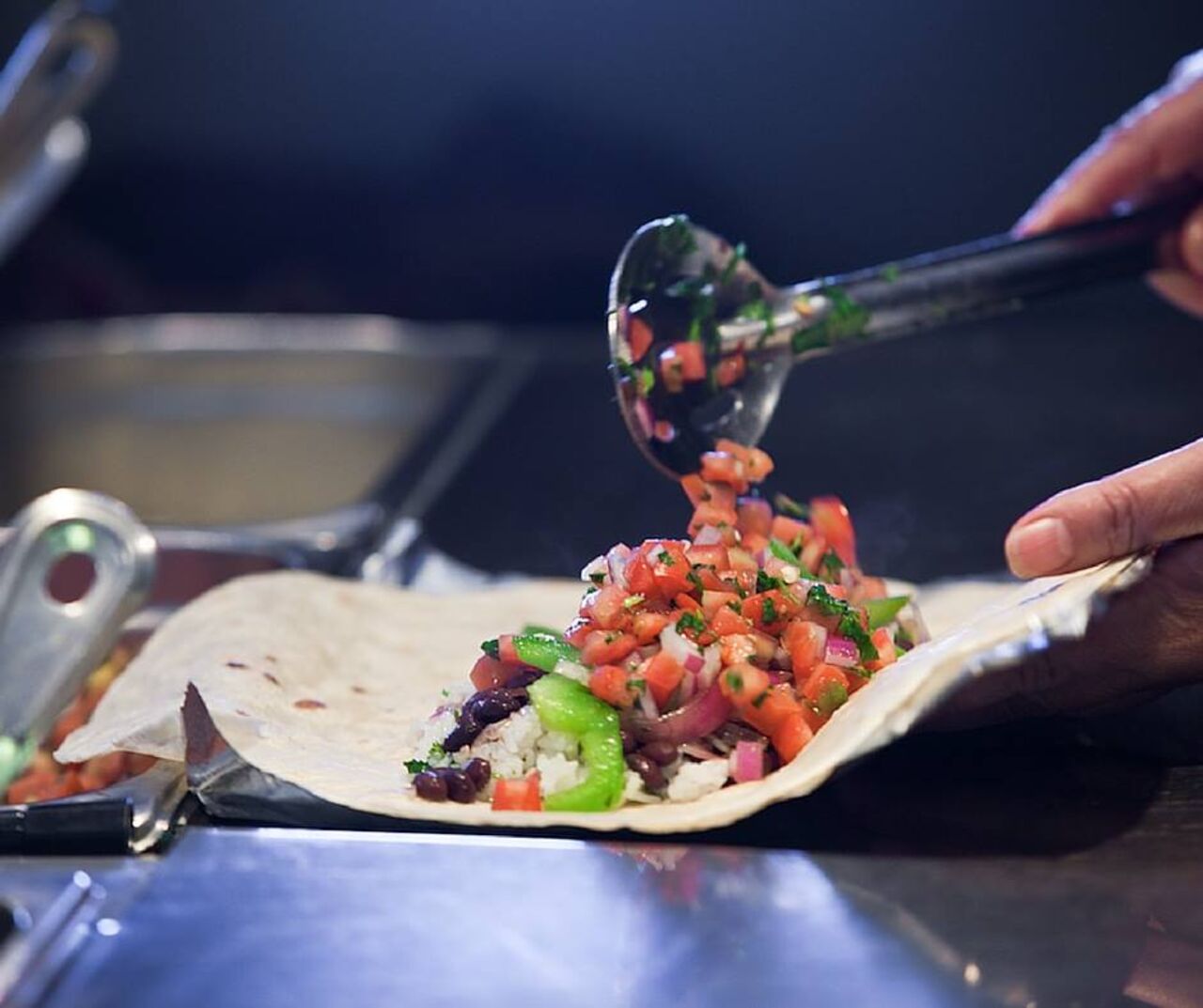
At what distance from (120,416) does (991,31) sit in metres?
2.80

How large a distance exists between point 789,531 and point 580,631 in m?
0.45

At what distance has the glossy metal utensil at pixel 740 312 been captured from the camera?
217 centimetres

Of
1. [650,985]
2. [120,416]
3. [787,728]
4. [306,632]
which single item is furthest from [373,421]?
[650,985]

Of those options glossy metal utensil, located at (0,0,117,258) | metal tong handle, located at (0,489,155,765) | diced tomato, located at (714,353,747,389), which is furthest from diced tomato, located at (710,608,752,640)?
glossy metal utensil, located at (0,0,117,258)

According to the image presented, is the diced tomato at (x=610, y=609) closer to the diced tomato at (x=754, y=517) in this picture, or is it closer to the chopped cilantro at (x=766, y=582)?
the chopped cilantro at (x=766, y=582)

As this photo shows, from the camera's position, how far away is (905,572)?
8.72 feet

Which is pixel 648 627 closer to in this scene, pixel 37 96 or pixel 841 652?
pixel 841 652

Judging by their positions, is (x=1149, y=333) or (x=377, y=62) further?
(x=377, y=62)

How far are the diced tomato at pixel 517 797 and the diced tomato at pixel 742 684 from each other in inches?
9.1

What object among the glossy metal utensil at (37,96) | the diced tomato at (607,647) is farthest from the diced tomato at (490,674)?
the glossy metal utensil at (37,96)

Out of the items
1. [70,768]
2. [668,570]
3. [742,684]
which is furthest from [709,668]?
[70,768]

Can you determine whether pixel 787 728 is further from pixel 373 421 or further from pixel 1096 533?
pixel 373 421

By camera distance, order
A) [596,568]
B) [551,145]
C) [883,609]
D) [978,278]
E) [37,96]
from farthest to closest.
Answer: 1. [551,145]
2. [37,96]
3. [978,278]
4. [883,609]
5. [596,568]

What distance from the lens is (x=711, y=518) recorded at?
210 cm
